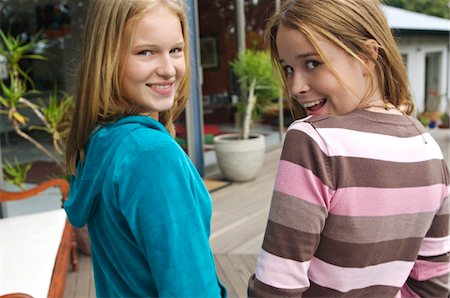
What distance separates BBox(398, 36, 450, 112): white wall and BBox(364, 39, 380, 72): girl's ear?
47.0ft

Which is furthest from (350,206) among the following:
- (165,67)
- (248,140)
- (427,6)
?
(427,6)

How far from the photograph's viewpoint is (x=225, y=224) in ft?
12.8

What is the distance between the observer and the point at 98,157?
845 millimetres

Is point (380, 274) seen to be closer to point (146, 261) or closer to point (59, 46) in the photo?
point (146, 261)

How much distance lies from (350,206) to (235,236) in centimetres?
297

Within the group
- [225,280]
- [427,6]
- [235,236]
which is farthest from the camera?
[427,6]

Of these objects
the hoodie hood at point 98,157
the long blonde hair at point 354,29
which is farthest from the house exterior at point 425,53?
the hoodie hood at point 98,157

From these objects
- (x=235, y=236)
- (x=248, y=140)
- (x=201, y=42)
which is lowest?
(x=235, y=236)

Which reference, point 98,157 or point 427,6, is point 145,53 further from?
point 427,6

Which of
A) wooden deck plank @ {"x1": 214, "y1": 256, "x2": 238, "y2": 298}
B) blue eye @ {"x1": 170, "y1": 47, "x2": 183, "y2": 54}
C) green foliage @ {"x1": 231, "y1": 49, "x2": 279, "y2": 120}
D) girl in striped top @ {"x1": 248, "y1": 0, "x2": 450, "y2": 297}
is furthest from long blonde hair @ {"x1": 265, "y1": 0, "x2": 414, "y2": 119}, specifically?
green foliage @ {"x1": 231, "y1": 49, "x2": 279, "y2": 120}

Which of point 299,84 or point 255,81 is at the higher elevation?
point 299,84

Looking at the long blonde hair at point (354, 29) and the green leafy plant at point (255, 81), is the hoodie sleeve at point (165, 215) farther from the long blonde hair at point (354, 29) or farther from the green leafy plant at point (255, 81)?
the green leafy plant at point (255, 81)

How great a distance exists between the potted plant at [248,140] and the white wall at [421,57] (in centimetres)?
1018

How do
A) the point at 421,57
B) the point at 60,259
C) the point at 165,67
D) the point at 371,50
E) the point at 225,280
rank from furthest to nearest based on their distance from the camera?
the point at 421,57
the point at 225,280
the point at 60,259
the point at 165,67
the point at 371,50
